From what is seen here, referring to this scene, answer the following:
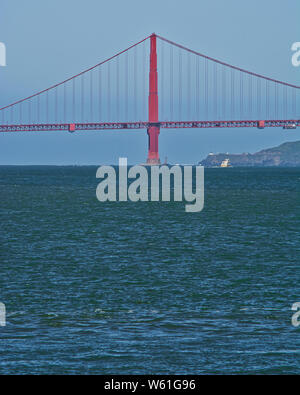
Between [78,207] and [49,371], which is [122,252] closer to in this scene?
[49,371]

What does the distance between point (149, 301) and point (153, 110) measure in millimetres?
123012

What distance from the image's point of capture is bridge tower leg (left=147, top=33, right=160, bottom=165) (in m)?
137

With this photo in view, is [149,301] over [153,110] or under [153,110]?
under

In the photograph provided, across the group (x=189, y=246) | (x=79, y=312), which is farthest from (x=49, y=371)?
(x=189, y=246)

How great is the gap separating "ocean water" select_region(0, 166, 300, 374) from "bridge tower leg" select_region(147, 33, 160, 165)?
10247cm

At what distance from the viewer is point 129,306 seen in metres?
16.3

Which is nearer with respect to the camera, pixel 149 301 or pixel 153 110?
pixel 149 301

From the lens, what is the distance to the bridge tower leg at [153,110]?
137 m

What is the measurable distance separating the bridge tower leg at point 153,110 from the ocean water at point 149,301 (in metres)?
102

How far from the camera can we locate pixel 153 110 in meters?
139

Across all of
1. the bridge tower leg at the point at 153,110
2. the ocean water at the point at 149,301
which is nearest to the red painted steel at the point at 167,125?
the bridge tower leg at the point at 153,110

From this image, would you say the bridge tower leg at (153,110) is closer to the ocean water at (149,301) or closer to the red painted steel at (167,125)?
the red painted steel at (167,125)

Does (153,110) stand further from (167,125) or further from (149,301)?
(149,301)

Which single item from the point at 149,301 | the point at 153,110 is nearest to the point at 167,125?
the point at 153,110
